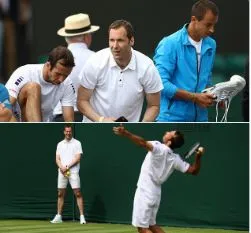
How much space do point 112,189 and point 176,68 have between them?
245 cm

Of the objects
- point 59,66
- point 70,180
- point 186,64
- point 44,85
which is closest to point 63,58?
point 59,66

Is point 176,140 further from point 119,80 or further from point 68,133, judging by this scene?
point 68,133

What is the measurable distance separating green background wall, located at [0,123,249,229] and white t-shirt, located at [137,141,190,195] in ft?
3.09

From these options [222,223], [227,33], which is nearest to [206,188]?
[222,223]

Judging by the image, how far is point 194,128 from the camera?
11.5 m

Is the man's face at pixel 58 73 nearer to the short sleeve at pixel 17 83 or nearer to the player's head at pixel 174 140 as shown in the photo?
the short sleeve at pixel 17 83

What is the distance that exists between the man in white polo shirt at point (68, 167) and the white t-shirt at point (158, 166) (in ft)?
5.09

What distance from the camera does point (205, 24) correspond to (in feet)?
33.4

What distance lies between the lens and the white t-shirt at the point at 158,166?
10375 mm

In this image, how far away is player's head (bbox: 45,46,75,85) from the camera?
32.1 feet

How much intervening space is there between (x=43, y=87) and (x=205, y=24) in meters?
1.34

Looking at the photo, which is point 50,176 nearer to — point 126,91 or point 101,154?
point 101,154

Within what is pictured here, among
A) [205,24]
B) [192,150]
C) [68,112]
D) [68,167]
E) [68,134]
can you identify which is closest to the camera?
[205,24]

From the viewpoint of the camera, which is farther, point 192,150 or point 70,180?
point 70,180
